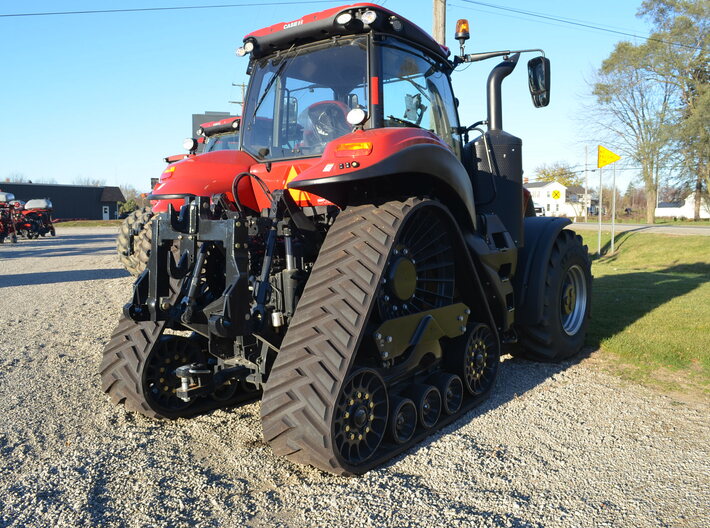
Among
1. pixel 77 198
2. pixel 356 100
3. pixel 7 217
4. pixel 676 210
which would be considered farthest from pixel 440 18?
pixel 676 210

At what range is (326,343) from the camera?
3.18m

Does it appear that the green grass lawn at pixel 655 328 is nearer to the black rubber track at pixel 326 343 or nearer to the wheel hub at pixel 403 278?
the wheel hub at pixel 403 278

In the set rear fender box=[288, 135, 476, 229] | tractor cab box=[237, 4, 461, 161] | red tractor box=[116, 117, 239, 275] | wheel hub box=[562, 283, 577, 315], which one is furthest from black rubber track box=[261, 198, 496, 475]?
wheel hub box=[562, 283, 577, 315]

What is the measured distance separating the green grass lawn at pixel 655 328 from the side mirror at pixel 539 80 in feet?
8.91

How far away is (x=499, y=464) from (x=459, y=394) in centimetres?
87

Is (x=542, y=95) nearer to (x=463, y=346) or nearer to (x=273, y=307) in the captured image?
(x=463, y=346)

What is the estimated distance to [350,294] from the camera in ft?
10.8

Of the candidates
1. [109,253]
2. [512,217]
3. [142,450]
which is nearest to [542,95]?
[512,217]

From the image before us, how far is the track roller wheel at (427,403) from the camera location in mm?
3797

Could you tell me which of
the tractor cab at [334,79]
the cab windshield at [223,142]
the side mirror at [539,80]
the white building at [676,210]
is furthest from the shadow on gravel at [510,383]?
the white building at [676,210]

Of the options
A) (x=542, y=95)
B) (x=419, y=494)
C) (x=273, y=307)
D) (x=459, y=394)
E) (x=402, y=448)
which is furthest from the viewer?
(x=542, y=95)

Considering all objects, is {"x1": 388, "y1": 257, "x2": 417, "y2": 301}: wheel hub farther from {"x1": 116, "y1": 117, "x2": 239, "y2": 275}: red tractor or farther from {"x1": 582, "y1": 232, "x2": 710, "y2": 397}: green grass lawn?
{"x1": 582, "y1": 232, "x2": 710, "y2": 397}: green grass lawn

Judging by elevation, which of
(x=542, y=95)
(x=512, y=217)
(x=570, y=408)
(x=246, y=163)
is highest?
(x=542, y=95)

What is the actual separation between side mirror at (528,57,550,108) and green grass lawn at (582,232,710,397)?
2717mm
